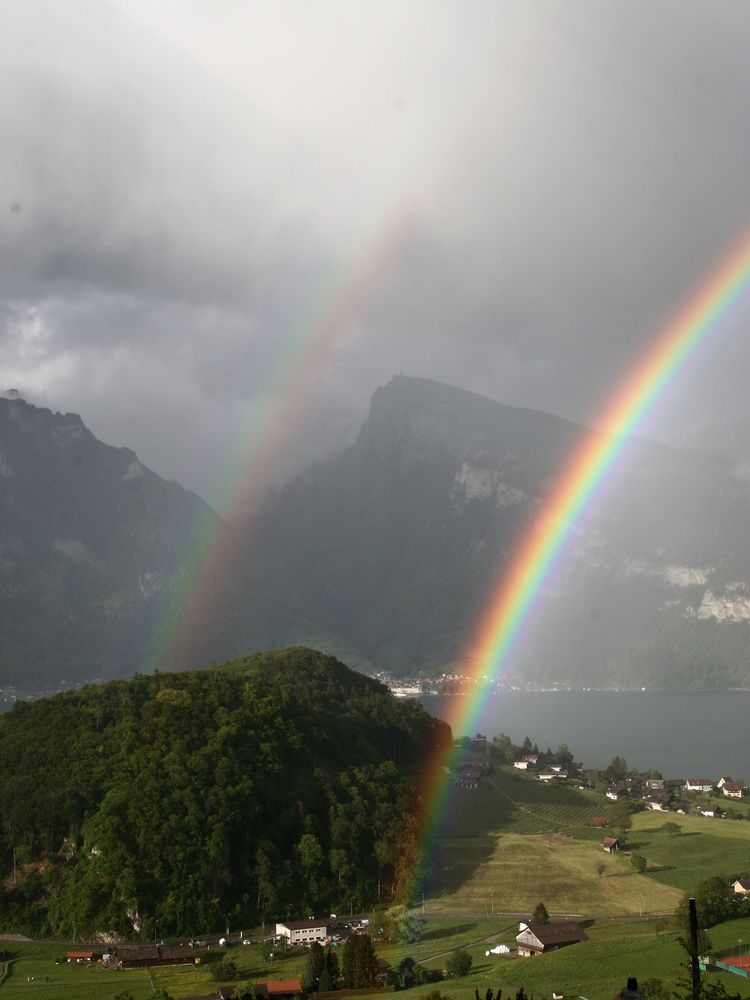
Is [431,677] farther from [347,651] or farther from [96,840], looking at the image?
[96,840]

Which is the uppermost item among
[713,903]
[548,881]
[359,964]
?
[548,881]

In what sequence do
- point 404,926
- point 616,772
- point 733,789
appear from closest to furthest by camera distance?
point 404,926 < point 733,789 < point 616,772

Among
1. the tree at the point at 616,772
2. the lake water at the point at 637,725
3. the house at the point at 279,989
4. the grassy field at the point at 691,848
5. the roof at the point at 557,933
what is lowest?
the house at the point at 279,989

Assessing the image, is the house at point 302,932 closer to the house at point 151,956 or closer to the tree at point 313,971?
the house at point 151,956

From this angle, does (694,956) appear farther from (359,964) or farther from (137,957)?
(137,957)

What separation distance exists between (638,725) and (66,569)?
107102 millimetres

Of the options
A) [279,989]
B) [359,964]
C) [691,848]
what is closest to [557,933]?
[359,964]

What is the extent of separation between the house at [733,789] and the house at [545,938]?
35.5 m

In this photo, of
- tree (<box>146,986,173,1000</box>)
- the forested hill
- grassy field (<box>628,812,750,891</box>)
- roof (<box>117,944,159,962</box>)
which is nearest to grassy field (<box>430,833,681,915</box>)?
grassy field (<box>628,812,750,891</box>)

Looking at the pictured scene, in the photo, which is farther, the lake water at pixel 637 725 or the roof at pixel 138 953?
the lake water at pixel 637 725

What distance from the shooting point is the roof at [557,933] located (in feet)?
115

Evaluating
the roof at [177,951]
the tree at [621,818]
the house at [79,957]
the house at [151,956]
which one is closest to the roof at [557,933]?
the roof at [177,951]

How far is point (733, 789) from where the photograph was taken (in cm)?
6912

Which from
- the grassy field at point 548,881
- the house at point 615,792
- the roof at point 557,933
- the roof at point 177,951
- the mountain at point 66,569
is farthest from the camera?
the mountain at point 66,569
